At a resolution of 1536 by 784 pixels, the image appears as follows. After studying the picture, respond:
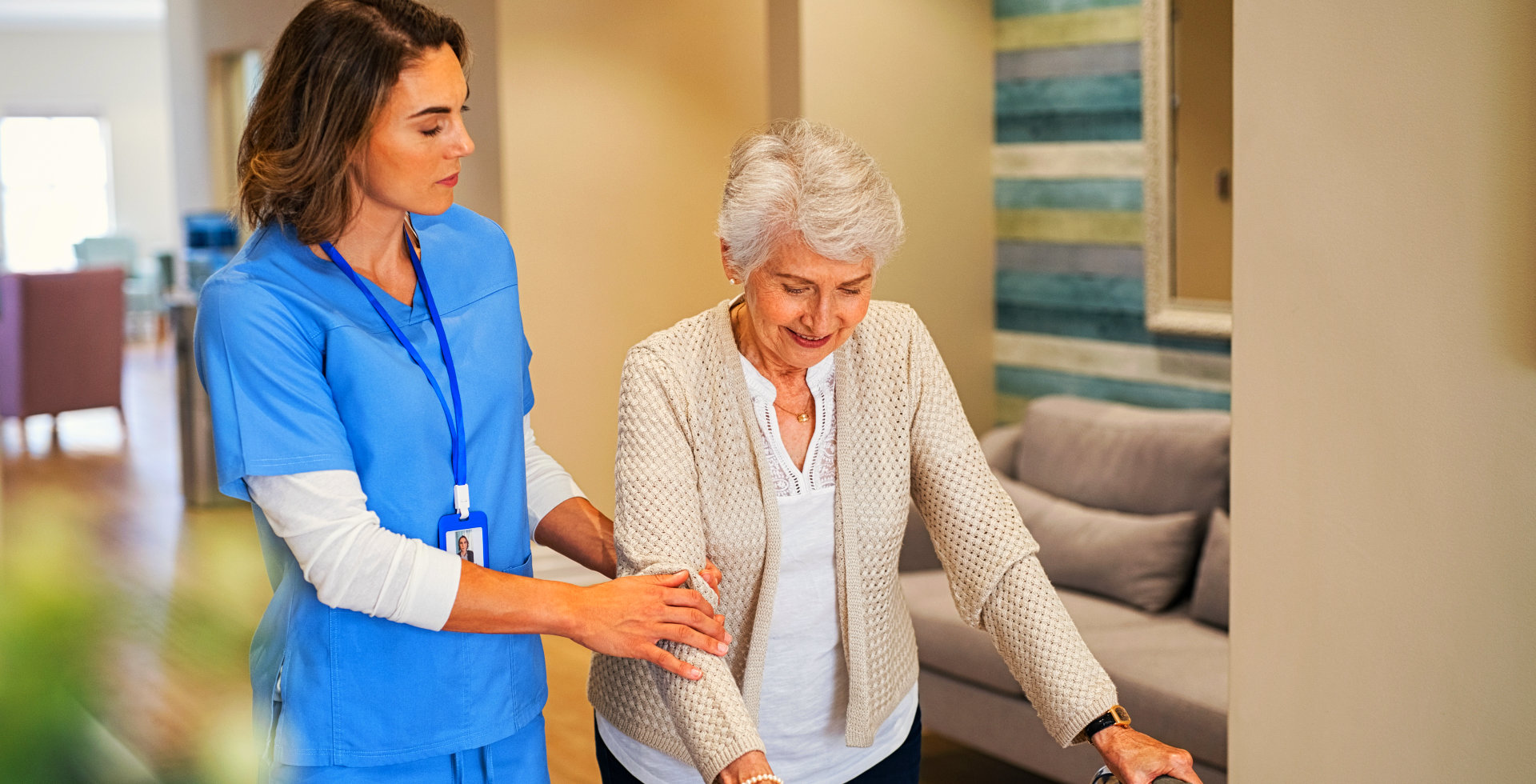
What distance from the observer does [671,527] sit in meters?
1.47

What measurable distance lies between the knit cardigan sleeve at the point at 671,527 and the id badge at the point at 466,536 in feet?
0.50

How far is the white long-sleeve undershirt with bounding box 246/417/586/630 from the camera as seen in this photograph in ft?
4.11

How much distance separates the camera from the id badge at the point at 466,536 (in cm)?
137

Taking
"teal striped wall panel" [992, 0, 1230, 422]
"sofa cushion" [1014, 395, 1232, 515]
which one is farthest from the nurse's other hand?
"teal striped wall panel" [992, 0, 1230, 422]

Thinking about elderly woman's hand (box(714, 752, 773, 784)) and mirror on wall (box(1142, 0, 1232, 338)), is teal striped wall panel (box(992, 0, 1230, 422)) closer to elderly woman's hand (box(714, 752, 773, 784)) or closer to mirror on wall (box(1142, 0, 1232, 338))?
mirror on wall (box(1142, 0, 1232, 338))

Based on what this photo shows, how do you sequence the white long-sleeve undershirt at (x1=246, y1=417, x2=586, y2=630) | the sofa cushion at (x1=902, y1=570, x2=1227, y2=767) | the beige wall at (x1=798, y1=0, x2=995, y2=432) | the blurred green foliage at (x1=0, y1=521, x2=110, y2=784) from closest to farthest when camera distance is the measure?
the blurred green foliage at (x1=0, y1=521, x2=110, y2=784) → the white long-sleeve undershirt at (x1=246, y1=417, x2=586, y2=630) → the sofa cushion at (x1=902, y1=570, x2=1227, y2=767) → the beige wall at (x1=798, y1=0, x2=995, y2=432)

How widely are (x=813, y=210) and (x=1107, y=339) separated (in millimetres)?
3309

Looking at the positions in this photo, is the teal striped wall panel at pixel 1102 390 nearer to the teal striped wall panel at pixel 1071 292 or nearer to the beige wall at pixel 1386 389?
the teal striped wall panel at pixel 1071 292

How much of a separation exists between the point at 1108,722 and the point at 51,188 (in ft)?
55.5

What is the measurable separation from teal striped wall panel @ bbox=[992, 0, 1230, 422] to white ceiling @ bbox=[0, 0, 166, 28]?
11.4m

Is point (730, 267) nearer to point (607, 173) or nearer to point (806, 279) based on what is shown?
point (806, 279)

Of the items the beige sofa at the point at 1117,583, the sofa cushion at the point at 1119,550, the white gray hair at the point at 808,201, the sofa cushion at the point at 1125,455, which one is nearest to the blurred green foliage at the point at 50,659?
the white gray hair at the point at 808,201

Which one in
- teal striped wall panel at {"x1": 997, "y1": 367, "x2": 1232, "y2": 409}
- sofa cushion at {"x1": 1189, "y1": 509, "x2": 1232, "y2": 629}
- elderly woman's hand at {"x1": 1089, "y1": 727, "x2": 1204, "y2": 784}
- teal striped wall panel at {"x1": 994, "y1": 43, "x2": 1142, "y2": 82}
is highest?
teal striped wall panel at {"x1": 994, "y1": 43, "x2": 1142, "y2": 82}

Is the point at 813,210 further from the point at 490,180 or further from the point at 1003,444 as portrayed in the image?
the point at 490,180
